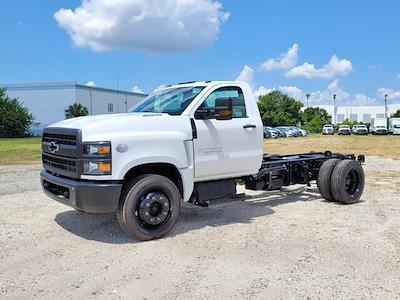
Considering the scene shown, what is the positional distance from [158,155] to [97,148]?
84 centimetres

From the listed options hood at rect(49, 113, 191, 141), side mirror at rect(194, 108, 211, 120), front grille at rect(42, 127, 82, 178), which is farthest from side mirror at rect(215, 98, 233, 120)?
front grille at rect(42, 127, 82, 178)

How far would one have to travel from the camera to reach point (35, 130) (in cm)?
7706

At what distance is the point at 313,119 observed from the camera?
98.9m

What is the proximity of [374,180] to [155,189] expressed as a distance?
8.44m

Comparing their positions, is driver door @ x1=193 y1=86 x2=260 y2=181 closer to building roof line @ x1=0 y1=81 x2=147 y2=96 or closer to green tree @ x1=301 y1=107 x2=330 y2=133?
building roof line @ x1=0 y1=81 x2=147 y2=96

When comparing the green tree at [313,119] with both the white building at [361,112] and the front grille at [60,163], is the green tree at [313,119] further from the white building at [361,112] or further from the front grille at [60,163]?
the front grille at [60,163]

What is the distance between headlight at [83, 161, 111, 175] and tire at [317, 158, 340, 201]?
4.84 m

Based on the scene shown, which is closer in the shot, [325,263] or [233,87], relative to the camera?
[325,263]

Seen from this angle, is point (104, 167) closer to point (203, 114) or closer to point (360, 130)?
point (203, 114)

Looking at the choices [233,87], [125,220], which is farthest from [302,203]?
[125,220]

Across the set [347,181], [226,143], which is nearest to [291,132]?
[347,181]

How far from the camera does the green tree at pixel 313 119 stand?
307ft

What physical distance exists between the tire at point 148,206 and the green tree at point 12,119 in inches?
2417

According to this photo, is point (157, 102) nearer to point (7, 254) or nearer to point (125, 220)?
point (125, 220)
